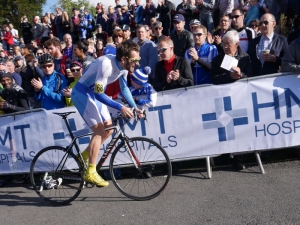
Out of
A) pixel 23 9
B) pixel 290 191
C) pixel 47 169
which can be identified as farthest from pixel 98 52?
pixel 23 9

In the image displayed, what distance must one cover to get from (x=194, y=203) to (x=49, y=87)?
10.1 ft

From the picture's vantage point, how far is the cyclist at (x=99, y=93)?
17.6 feet

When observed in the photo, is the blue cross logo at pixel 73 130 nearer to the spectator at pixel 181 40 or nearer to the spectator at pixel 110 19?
the spectator at pixel 181 40

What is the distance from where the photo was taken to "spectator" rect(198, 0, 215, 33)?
11656 mm

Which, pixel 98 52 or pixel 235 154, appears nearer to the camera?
pixel 235 154

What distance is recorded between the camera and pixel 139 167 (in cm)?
584

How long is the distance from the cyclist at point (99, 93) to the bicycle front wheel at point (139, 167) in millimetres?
298

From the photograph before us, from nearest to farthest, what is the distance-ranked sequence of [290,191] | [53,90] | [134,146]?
[290,191] < [134,146] < [53,90]

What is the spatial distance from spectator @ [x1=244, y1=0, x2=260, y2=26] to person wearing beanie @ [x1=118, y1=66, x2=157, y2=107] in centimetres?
481

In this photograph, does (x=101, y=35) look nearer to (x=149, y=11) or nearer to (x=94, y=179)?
(x=149, y=11)

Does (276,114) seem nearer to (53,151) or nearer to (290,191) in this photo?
(290,191)

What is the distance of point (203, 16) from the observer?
11781mm

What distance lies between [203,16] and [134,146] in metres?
6.76

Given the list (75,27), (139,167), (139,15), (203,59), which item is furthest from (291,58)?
(75,27)
